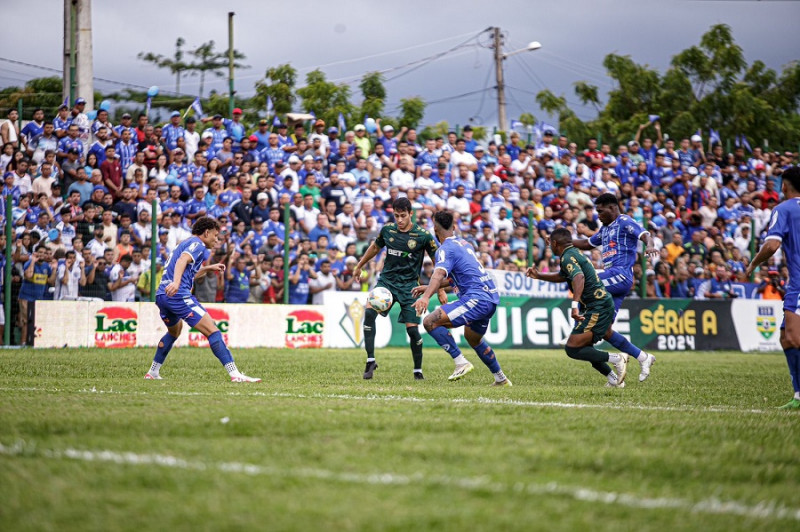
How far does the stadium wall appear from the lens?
18328 millimetres

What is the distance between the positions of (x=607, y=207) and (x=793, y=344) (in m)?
3.71

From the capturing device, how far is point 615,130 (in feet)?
147

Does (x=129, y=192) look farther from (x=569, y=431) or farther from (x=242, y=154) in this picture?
(x=569, y=431)

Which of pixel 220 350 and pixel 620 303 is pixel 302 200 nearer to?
pixel 220 350

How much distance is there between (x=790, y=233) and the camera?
9156mm

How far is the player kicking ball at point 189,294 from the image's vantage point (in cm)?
1109

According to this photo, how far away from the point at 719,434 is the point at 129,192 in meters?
14.7

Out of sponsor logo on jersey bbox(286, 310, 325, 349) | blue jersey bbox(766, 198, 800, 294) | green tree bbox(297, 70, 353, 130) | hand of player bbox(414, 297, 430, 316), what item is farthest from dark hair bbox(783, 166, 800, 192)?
green tree bbox(297, 70, 353, 130)

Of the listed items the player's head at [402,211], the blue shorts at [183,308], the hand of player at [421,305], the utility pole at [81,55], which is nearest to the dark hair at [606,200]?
the player's head at [402,211]

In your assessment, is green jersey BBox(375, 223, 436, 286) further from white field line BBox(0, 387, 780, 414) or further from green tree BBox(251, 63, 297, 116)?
green tree BBox(251, 63, 297, 116)

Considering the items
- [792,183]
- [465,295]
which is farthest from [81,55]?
[792,183]

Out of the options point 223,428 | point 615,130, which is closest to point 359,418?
point 223,428

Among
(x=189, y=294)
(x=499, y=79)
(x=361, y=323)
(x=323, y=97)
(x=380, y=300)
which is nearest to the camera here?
(x=189, y=294)

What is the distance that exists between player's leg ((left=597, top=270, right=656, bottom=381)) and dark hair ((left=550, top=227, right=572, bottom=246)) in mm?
1392
